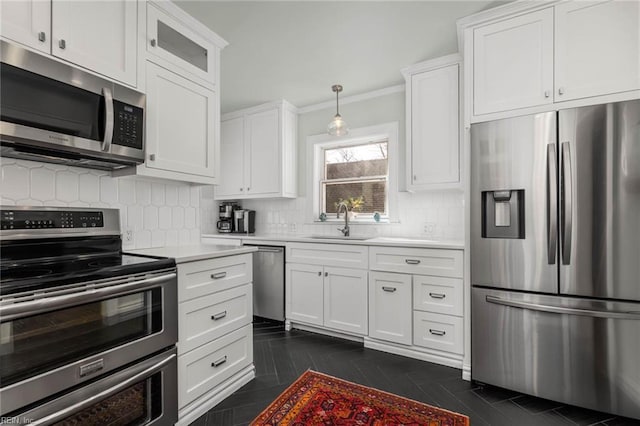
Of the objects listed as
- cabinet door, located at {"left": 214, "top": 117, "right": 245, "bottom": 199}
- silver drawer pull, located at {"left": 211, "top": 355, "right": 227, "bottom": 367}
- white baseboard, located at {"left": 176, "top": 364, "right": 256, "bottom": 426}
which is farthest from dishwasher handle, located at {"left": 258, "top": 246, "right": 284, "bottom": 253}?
silver drawer pull, located at {"left": 211, "top": 355, "right": 227, "bottom": 367}

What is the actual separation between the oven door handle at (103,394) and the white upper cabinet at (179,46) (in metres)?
1.78

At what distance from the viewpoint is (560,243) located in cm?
188

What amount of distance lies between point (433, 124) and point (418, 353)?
204cm

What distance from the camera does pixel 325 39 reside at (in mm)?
2449

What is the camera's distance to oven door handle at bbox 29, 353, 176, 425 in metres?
1.11

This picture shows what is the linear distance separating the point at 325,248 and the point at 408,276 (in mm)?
845

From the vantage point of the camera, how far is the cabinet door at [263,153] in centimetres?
376

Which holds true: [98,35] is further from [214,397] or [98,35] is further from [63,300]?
[214,397]

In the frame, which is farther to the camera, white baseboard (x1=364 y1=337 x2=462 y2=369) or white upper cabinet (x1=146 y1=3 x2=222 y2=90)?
white baseboard (x1=364 y1=337 x2=462 y2=369)

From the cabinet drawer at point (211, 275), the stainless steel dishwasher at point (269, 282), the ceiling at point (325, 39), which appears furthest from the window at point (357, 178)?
the cabinet drawer at point (211, 275)

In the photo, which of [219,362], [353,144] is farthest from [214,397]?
[353,144]

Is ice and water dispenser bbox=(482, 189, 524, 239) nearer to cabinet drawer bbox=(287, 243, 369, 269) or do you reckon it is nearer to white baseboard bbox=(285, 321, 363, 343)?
cabinet drawer bbox=(287, 243, 369, 269)

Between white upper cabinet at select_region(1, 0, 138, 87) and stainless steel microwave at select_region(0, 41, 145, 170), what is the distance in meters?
0.07

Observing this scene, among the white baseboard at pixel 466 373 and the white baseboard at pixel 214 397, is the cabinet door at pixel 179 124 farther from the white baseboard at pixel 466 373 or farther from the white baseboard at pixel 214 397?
the white baseboard at pixel 466 373
